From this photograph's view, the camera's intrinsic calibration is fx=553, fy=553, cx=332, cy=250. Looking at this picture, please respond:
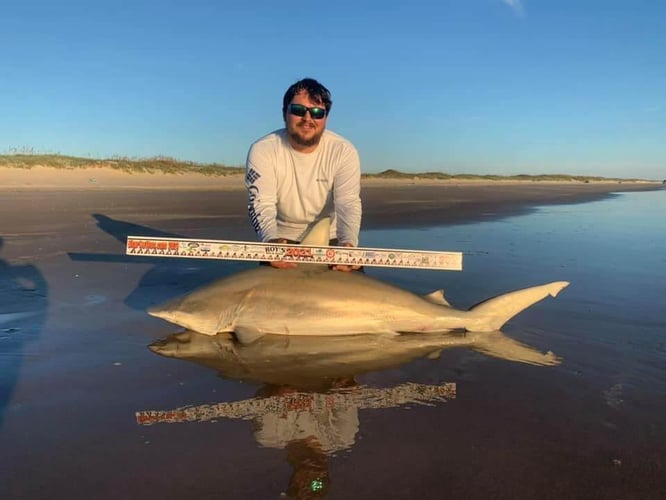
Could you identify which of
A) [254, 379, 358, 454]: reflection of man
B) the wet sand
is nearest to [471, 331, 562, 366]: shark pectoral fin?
the wet sand

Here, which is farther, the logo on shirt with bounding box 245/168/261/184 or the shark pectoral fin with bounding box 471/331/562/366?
the logo on shirt with bounding box 245/168/261/184

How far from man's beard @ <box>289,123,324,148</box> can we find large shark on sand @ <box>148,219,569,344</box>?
174cm

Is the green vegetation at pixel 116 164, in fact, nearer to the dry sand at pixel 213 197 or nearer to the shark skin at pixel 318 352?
the dry sand at pixel 213 197

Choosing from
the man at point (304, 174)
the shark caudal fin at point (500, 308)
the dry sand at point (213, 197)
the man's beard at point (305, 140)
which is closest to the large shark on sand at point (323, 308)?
the shark caudal fin at point (500, 308)

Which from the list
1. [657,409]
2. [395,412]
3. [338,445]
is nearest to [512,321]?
[657,409]

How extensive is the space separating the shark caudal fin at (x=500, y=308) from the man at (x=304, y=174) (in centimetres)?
145

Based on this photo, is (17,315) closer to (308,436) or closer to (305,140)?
(305,140)

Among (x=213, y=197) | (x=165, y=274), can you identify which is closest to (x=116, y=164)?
(x=213, y=197)

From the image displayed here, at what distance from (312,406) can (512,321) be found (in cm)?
268

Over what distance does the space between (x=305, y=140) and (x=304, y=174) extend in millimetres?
409

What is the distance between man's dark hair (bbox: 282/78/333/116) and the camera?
562 centimetres

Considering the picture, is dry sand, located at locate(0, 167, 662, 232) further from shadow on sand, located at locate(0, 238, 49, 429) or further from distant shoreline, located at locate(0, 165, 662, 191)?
shadow on sand, located at locate(0, 238, 49, 429)

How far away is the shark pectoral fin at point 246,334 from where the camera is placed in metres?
4.30

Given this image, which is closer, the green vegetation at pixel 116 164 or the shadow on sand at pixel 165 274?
the shadow on sand at pixel 165 274
